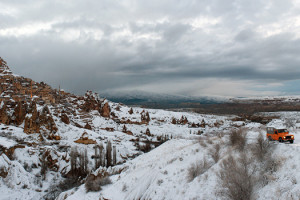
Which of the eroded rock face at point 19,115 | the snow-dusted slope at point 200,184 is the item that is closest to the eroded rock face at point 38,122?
the eroded rock face at point 19,115

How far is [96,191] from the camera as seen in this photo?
1816cm

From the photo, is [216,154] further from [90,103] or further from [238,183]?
[90,103]

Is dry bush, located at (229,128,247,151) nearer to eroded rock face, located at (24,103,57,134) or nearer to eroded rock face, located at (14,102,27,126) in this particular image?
eroded rock face, located at (24,103,57,134)

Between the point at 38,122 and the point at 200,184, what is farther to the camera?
the point at 38,122

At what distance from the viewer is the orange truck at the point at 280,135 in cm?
1347

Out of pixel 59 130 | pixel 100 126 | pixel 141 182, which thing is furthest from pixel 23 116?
pixel 141 182

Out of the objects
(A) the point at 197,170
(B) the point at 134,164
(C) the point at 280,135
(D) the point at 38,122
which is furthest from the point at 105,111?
(C) the point at 280,135

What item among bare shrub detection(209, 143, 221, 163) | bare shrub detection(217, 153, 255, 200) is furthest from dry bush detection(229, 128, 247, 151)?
bare shrub detection(217, 153, 255, 200)

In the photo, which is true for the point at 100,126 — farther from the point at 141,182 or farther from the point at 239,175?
the point at 239,175

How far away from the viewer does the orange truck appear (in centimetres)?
1347

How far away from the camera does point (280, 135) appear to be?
13.7 meters

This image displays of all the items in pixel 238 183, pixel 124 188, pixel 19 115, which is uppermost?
pixel 19 115

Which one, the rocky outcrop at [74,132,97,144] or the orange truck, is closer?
the orange truck

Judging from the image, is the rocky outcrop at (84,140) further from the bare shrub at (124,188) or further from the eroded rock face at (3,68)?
the eroded rock face at (3,68)
